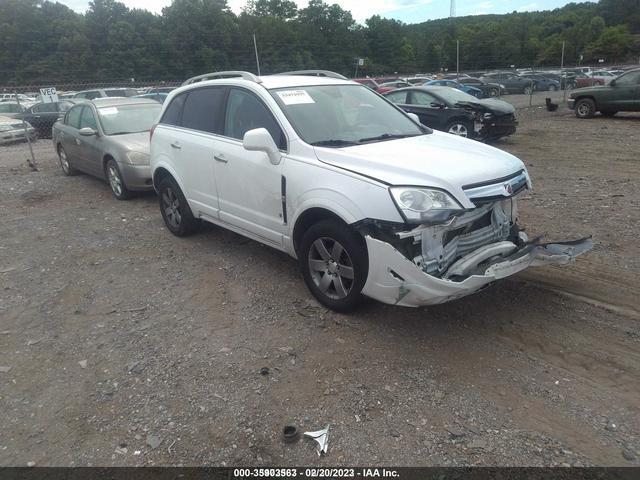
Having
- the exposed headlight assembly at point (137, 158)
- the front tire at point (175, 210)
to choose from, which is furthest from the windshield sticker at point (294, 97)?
the exposed headlight assembly at point (137, 158)

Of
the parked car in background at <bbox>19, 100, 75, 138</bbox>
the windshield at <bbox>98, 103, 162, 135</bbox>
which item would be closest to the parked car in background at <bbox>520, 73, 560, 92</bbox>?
the parked car in background at <bbox>19, 100, 75, 138</bbox>

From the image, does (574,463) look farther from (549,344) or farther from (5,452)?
(5,452)

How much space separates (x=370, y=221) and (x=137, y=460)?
204 cm

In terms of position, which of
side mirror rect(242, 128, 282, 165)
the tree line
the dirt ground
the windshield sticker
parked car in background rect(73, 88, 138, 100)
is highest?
the tree line

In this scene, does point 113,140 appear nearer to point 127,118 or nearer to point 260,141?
point 127,118

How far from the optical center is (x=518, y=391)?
3.05 metres

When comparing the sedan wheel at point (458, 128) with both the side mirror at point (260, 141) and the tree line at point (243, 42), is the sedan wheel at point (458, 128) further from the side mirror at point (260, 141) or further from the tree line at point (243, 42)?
the tree line at point (243, 42)

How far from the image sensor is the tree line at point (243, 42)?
44688mm

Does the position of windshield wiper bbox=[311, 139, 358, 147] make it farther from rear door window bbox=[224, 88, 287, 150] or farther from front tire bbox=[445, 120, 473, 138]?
front tire bbox=[445, 120, 473, 138]

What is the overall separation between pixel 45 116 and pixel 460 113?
15.7m

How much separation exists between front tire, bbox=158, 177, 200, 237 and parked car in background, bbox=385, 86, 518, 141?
7.64 metres

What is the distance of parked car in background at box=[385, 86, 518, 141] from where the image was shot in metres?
11.7

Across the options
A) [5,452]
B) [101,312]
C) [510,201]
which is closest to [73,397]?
[5,452]

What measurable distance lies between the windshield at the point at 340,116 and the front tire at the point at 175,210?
6.46ft
